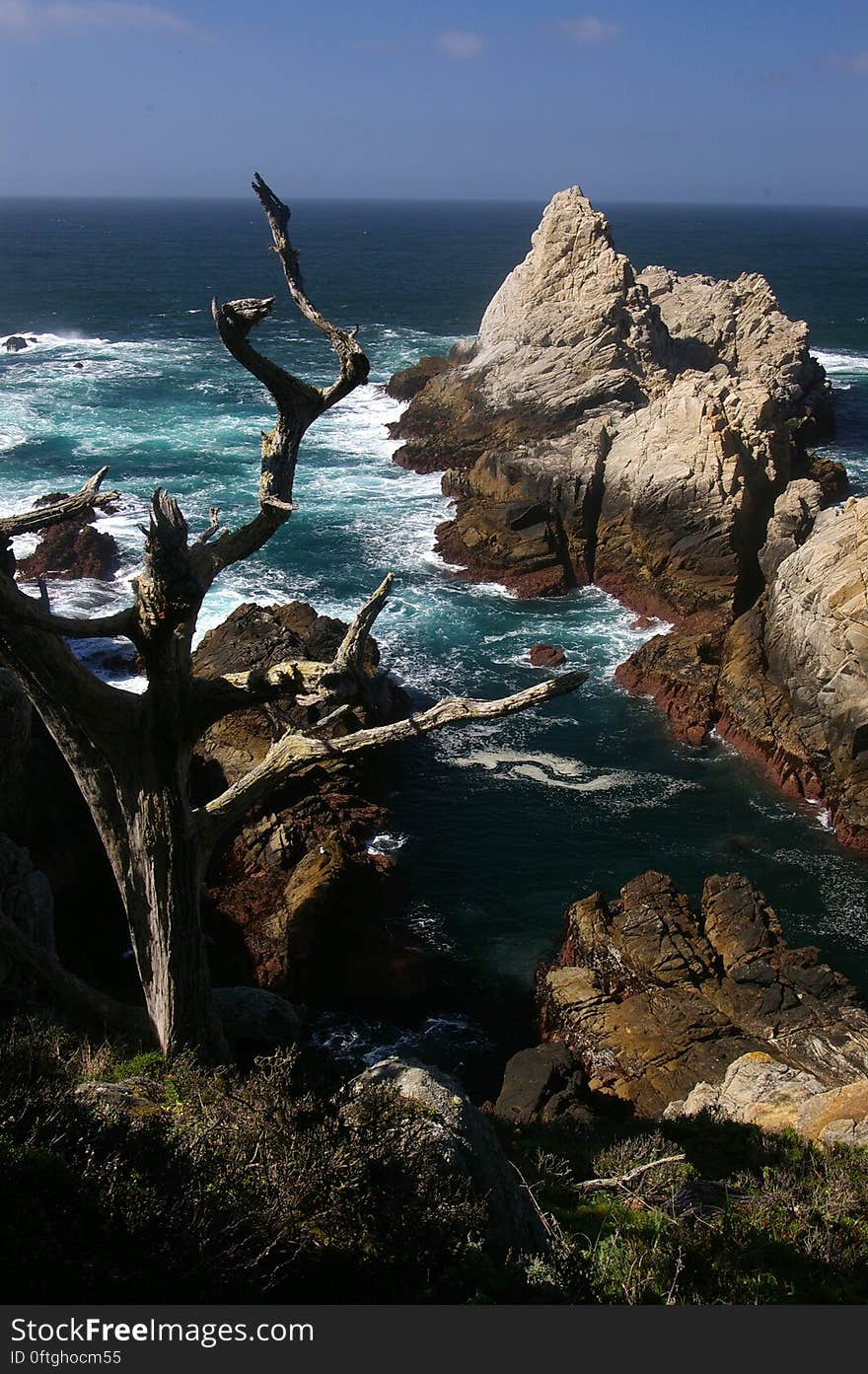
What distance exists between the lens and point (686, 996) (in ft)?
54.4

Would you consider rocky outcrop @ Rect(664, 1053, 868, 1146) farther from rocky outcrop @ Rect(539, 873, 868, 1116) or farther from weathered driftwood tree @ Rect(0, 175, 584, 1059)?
weathered driftwood tree @ Rect(0, 175, 584, 1059)

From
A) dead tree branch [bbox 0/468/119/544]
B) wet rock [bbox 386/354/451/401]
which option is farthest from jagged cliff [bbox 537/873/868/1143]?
wet rock [bbox 386/354/451/401]

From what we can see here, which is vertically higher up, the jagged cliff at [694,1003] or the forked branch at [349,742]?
the forked branch at [349,742]

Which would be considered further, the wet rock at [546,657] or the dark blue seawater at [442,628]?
the wet rock at [546,657]

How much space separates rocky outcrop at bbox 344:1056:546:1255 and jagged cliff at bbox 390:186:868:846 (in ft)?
55.0

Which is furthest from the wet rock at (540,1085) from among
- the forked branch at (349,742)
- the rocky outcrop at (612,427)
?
the rocky outcrop at (612,427)

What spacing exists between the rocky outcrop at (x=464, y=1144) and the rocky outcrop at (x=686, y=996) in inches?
298

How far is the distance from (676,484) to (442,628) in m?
9.29

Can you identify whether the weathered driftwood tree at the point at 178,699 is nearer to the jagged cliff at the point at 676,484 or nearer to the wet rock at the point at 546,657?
the jagged cliff at the point at 676,484

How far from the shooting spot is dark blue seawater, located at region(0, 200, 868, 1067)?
20031 mm

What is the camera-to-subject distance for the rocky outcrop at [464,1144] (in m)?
6.70

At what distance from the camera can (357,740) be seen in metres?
7.47

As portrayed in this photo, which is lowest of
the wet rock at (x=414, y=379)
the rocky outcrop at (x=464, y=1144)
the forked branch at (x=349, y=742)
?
the rocky outcrop at (x=464, y=1144)
